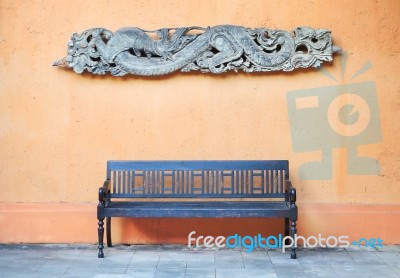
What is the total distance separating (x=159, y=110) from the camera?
18.1 feet

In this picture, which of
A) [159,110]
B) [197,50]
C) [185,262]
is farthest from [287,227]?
[197,50]

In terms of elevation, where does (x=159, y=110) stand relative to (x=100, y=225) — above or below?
above

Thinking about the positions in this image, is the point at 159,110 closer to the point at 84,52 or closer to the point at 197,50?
the point at 197,50

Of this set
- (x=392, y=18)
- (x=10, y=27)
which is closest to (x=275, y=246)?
(x=392, y=18)

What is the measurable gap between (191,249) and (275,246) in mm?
854

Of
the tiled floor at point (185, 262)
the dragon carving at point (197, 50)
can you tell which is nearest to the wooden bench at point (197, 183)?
the tiled floor at point (185, 262)

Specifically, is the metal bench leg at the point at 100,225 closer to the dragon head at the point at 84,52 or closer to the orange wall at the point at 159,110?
the orange wall at the point at 159,110

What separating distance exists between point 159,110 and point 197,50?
74 centimetres

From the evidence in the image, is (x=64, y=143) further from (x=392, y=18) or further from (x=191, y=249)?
(x=392, y=18)

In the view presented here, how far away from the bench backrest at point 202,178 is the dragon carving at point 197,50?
3.14 feet

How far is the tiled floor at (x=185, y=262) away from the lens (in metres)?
4.54

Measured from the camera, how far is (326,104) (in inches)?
214

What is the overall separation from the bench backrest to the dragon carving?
96cm

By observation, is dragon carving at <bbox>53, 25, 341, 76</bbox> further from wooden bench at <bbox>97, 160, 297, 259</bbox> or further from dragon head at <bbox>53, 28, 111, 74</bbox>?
wooden bench at <bbox>97, 160, 297, 259</bbox>
